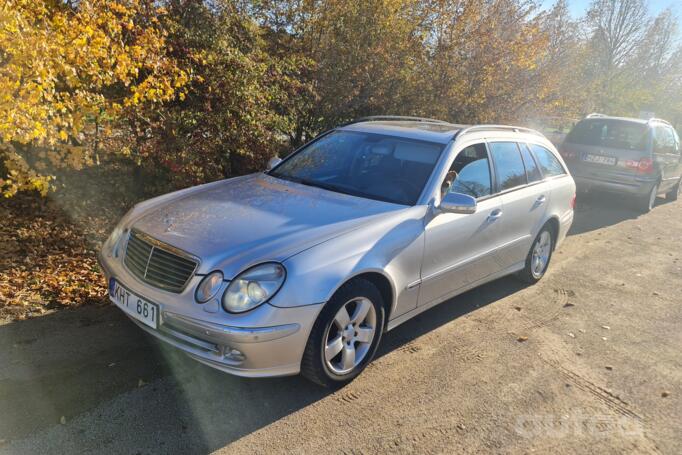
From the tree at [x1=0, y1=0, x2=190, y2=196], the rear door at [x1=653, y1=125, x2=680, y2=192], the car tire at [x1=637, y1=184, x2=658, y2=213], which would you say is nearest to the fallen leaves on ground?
the tree at [x1=0, y1=0, x2=190, y2=196]

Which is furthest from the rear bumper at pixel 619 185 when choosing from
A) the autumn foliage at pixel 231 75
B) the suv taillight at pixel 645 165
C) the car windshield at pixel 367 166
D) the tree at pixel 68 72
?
the tree at pixel 68 72

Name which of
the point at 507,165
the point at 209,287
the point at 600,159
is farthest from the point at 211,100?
the point at 600,159

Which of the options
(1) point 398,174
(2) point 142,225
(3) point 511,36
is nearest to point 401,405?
(1) point 398,174

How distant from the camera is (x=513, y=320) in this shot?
15.1 ft

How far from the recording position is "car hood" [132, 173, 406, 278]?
9.67 feet

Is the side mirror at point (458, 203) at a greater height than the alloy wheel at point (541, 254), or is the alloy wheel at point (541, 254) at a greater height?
the side mirror at point (458, 203)

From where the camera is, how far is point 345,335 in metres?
3.24

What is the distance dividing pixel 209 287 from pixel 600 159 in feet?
28.6

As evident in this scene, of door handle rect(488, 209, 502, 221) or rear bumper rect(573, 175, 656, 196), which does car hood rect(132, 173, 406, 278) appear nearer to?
door handle rect(488, 209, 502, 221)

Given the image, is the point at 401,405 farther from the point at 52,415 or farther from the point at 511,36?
the point at 511,36

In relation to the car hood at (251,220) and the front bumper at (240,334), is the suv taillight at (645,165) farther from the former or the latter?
the front bumper at (240,334)

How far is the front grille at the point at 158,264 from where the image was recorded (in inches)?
117

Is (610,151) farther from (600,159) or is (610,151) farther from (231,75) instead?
(231,75)

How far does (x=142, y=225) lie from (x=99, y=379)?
0.98 metres
